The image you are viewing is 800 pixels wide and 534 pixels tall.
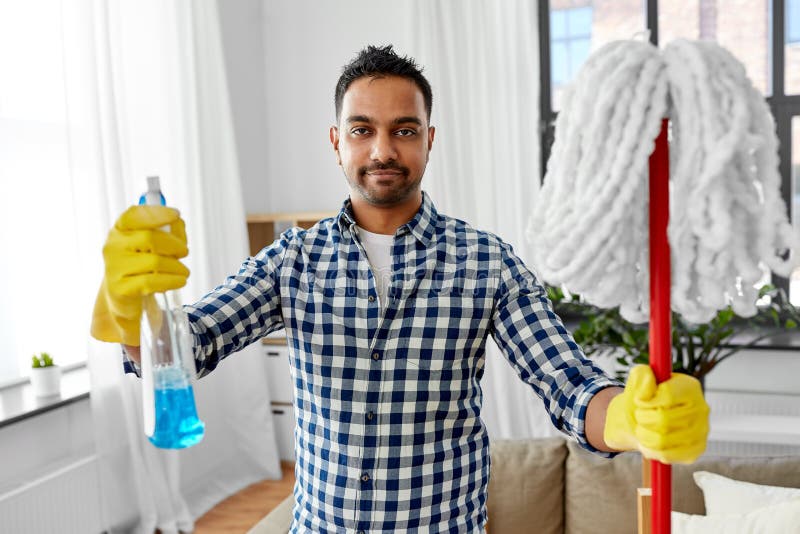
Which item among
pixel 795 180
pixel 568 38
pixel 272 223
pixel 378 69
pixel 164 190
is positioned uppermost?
pixel 568 38

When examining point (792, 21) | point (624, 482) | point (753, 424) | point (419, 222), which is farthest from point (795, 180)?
point (419, 222)

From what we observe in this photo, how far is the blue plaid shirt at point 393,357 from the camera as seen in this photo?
129 cm

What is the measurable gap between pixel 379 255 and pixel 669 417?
76 cm

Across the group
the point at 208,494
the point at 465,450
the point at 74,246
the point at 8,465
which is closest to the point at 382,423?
the point at 465,450

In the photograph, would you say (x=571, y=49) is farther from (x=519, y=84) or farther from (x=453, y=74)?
(x=453, y=74)

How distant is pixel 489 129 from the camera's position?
3.70 m

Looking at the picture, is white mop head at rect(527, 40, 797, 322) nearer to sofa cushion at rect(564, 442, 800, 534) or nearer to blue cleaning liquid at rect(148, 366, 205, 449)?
blue cleaning liquid at rect(148, 366, 205, 449)

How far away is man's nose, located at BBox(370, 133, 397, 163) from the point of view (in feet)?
4.42

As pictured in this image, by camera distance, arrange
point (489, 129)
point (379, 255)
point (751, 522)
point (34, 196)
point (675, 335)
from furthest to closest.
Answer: point (489, 129) < point (34, 196) < point (675, 335) < point (751, 522) < point (379, 255)

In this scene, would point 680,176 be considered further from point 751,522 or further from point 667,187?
point 751,522

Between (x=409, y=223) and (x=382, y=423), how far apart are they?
36 cm

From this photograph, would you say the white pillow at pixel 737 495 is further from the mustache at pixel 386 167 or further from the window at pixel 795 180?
the window at pixel 795 180

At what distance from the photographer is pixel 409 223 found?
1.38 metres

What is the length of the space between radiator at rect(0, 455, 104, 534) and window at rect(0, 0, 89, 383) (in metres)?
0.46
